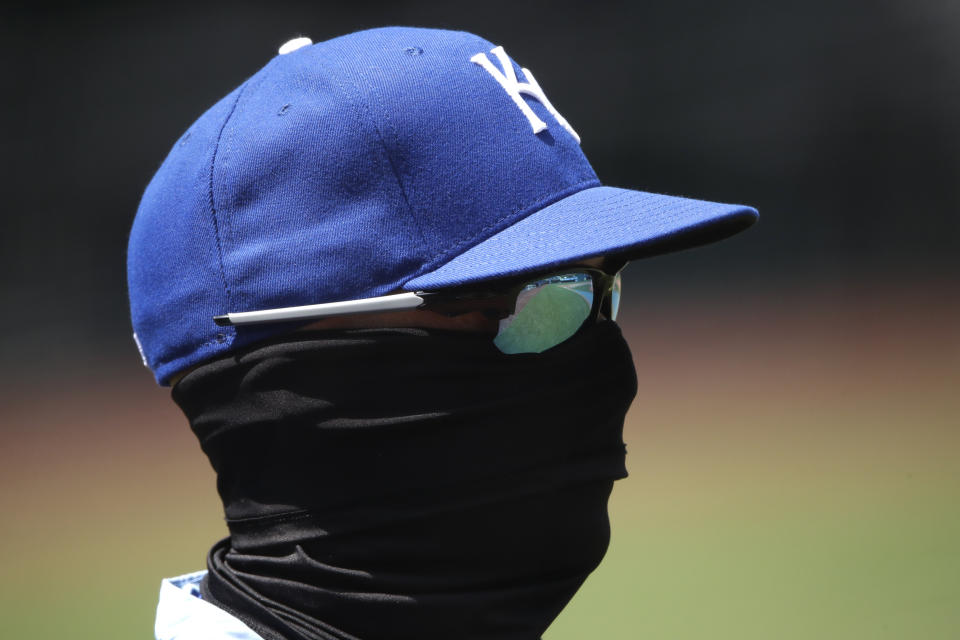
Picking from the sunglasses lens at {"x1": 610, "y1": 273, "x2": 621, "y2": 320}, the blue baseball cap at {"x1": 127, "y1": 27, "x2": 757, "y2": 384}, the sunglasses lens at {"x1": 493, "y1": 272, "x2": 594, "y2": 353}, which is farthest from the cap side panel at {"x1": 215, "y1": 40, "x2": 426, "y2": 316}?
the sunglasses lens at {"x1": 610, "y1": 273, "x2": 621, "y2": 320}

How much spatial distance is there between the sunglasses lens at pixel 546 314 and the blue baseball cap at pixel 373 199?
0.10 metres

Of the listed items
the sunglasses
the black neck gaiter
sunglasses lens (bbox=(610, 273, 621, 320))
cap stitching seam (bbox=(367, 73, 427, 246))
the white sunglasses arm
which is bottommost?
the black neck gaiter

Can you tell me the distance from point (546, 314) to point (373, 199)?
0.31 m

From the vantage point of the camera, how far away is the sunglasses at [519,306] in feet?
3.96

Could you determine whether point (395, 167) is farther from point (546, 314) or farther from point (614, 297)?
point (614, 297)

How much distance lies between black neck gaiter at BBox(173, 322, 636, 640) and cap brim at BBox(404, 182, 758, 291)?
13 centimetres

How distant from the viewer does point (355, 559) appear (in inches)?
49.8

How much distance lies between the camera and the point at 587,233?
123 centimetres

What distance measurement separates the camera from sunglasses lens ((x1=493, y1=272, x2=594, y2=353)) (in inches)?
51.1

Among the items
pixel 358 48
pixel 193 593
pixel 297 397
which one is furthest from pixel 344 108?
pixel 193 593

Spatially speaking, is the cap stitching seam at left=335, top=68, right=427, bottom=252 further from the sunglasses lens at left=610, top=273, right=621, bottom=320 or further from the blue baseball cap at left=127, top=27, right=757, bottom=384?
the sunglasses lens at left=610, top=273, right=621, bottom=320

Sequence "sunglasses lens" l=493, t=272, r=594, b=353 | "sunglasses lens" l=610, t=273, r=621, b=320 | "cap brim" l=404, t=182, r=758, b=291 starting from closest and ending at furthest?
1. "cap brim" l=404, t=182, r=758, b=291
2. "sunglasses lens" l=493, t=272, r=594, b=353
3. "sunglasses lens" l=610, t=273, r=621, b=320

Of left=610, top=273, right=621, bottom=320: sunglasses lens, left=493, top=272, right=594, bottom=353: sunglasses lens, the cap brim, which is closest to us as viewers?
the cap brim

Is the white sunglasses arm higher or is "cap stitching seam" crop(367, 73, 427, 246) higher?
"cap stitching seam" crop(367, 73, 427, 246)
